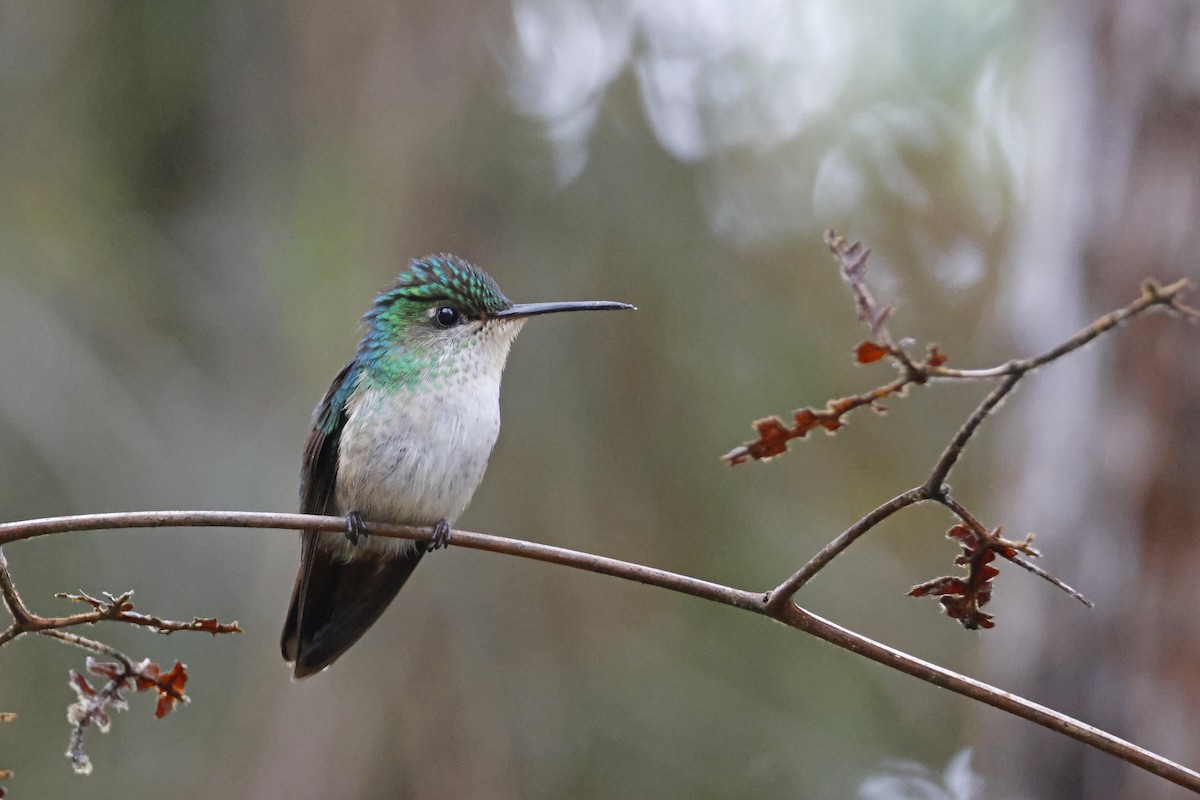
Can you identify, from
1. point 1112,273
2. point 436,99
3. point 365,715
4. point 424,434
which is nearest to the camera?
point 424,434

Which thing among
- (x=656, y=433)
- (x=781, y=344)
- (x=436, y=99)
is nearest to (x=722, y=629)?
(x=656, y=433)

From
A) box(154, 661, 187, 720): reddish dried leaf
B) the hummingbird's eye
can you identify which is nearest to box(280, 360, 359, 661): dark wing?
the hummingbird's eye

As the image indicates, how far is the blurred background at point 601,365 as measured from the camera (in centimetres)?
425

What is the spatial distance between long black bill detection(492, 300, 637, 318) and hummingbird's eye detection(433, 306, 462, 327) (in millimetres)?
118

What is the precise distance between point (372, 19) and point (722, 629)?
3.70 metres

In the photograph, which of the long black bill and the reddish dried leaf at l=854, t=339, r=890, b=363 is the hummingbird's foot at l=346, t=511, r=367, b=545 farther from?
the reddish dried leaf at l=854, t=339, r=890, b=363

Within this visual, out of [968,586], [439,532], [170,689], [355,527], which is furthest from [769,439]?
[439,532]

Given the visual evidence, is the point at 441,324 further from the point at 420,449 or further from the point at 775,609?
the point at 775,609

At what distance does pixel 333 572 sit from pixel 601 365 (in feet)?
9.84

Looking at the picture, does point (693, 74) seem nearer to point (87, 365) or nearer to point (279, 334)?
point (279, 334)

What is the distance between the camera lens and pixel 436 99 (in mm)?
6125

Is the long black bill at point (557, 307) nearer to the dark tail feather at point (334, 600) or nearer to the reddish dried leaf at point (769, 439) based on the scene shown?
the dark tail feather at point (334, 600)

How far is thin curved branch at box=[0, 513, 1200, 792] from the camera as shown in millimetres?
1550

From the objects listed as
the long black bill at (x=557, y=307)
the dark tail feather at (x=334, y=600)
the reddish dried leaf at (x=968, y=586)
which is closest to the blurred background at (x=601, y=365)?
the dark tail feather at (x=334, y=600)
